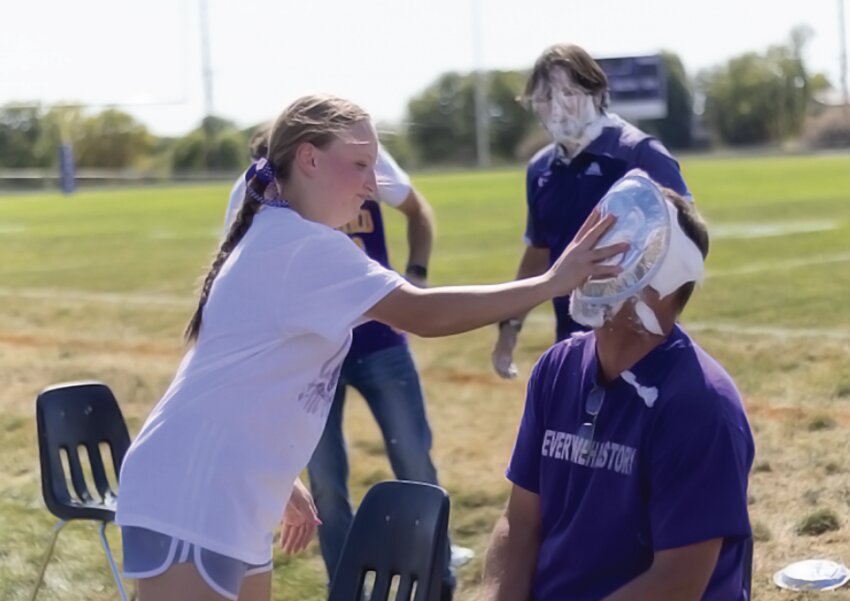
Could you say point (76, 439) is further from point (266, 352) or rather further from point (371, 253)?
point (266, 352)

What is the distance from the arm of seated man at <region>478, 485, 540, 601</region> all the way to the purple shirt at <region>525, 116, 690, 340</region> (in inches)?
71.0

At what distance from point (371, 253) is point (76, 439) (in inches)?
46.6

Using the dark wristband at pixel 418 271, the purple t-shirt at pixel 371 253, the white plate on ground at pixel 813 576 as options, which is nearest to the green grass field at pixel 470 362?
the white plate on ground at pixel 813 576

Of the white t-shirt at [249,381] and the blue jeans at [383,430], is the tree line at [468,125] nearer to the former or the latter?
the blue jeans at [383,430]

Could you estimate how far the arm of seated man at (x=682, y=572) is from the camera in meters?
2.44

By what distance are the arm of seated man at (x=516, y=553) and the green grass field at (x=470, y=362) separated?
0.84 m

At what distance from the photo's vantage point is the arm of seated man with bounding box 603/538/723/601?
244 cm

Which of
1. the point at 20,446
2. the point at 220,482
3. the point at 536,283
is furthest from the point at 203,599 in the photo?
the point at 20,446

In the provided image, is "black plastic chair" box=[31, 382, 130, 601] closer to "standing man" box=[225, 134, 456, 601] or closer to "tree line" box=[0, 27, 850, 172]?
"standing man" box=[225, 134, 456, 601]

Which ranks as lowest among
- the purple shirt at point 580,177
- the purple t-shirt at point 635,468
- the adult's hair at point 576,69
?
the purple t-shirt at point 635,468

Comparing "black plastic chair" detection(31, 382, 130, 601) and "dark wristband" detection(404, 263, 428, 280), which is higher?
"dark wristband" detection(404, 263, 428, 280)

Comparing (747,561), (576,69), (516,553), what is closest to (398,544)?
(516,553)

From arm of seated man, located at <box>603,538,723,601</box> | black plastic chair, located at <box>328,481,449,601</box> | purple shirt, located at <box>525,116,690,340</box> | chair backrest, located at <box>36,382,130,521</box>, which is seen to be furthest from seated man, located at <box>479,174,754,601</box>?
chair backrest, located at <box>36,382,130,521</box>

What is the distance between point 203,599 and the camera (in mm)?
2803
